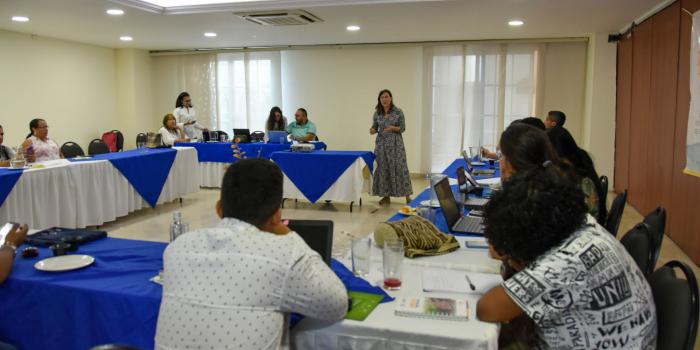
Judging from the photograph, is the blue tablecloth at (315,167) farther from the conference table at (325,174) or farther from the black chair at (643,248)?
the black chair at (643,248)

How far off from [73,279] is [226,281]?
2.60ft

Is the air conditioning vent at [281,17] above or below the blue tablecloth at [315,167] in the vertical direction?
above

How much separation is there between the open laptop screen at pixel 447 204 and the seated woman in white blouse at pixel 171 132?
4667 millimetres

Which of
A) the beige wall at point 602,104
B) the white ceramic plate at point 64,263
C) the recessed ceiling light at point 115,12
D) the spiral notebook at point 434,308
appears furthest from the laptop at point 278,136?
the spiral notebook at point 434,308

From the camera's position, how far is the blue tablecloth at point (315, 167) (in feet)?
19.0

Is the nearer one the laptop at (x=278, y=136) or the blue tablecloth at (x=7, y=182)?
the blue tablecloth at (x=7, y=182)

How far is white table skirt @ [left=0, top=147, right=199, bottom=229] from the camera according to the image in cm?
419

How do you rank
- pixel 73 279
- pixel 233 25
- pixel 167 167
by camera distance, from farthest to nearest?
pixel 233 25 < pixel 167 167 < pixel 73 279

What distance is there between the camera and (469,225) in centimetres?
251

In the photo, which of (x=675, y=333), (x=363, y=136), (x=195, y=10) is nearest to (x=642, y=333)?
(x=675, y=333)

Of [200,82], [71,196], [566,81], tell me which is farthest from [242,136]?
[566,81]

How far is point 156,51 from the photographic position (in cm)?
936

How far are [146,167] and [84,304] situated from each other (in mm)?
4223

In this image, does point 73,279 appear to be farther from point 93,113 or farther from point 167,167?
point 93,113
